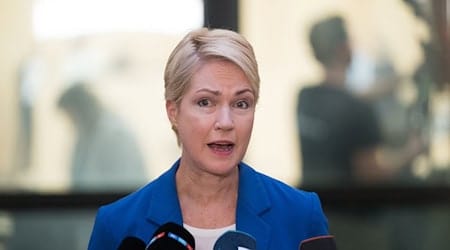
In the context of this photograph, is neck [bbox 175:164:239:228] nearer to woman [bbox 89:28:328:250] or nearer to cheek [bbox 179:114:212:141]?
woman [bbox 89:28:328:250]

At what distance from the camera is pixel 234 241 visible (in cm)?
299

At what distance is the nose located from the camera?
10.3ft

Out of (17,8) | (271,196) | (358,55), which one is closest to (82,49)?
(17,8)

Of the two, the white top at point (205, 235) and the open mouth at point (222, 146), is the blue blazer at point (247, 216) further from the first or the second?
the open mouth at point (222, 146)

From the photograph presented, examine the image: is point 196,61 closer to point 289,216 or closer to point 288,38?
point 289,216

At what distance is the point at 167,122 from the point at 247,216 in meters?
3.09

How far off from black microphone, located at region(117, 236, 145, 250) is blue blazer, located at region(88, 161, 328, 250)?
0.21 m

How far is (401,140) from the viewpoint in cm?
646

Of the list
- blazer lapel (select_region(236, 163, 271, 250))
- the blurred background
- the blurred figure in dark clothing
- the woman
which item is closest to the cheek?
the woman

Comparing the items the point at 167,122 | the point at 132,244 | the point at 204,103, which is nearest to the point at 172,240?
the point at 132,244

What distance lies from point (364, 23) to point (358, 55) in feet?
0.55

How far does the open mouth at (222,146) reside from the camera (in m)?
3.18

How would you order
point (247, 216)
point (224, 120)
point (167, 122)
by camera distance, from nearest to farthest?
point (224, 120)
point (247, 216)
point (167, 122)

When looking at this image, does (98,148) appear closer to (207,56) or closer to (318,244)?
(207,56)
